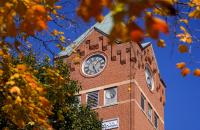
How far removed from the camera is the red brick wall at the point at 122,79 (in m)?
52.1

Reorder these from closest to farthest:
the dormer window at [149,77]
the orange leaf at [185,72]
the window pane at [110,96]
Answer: the orange leaf at [185,72] → the window pane at [110,96] → the dormer window at [149,77]

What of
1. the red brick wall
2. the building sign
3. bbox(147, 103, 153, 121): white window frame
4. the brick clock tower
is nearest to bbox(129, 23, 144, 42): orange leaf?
the red brick wall

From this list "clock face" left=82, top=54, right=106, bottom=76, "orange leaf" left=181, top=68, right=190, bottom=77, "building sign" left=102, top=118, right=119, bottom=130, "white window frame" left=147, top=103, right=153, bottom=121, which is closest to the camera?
"orange leaf" left=181, top=68, right=190, bottom=77

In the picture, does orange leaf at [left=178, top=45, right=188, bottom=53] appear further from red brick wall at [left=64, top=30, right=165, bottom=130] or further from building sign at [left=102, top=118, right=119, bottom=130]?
building sign at [left=102, top=118, right=119, bottom=130]

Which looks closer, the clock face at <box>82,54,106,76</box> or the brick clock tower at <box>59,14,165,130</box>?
the brick clock tower at <box>59,14,165,130</box>

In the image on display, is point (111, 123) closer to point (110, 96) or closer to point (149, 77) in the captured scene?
point (110, 96)

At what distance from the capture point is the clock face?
55.8m

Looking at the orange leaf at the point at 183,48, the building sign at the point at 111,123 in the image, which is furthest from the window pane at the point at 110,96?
the orange leaf at the point at 183,48

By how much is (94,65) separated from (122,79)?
4.26 meters

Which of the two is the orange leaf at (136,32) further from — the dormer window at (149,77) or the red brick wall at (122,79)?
the dormer window at (149,77)

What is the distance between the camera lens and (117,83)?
175 ft

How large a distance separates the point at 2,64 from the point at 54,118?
424 inches

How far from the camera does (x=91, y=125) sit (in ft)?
82.5

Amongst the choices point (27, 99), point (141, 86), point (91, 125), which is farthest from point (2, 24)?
point (141, 86)
